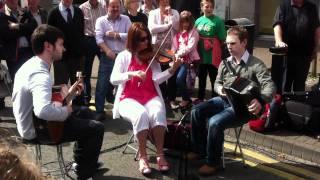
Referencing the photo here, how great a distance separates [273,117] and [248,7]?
6.89 m

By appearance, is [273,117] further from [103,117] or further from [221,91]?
[103,117]

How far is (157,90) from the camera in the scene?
545cm

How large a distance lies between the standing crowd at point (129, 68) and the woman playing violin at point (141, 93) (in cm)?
1

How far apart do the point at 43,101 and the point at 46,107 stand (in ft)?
0.18

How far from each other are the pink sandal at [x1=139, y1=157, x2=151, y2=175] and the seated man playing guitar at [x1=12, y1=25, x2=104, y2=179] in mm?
538

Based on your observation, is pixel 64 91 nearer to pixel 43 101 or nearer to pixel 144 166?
pixel 43 101

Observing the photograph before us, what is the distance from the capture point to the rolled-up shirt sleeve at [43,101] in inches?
165

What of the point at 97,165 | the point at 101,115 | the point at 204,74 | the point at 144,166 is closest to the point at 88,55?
the point at 101,115

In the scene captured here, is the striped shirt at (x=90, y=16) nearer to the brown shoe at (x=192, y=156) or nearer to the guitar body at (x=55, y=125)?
the brown shoe at (x=192, y=156)

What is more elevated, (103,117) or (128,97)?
(128,97)

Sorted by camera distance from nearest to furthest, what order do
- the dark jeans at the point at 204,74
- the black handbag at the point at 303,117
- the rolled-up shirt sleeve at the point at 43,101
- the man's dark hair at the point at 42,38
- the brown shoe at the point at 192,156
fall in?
the rolled-up shirt sleeve at the point at 43,101, the man's dark hair at the point at 42,38, the brown shoe at the point at 192,156, the black handbag at the point at 303,117, the dark jeans at the point at 204,74

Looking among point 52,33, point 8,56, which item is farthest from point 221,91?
point 8,56

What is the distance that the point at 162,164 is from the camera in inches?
202

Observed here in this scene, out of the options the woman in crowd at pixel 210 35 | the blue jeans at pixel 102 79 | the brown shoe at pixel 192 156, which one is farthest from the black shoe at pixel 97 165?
the woman in crowd at pixel 210 35
